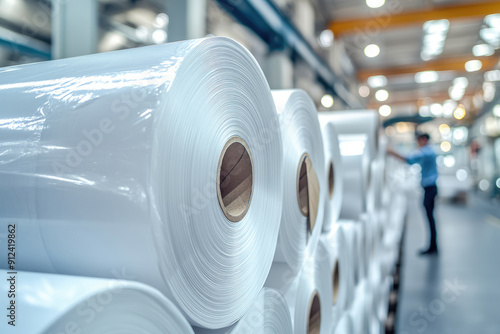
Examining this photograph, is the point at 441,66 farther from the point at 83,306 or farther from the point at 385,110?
the point at 83,306

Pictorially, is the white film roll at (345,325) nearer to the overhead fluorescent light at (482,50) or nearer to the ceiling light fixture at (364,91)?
the overhead fluorescent light at (482,50)

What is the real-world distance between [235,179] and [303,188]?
403 mm

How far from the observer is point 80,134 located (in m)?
0.58

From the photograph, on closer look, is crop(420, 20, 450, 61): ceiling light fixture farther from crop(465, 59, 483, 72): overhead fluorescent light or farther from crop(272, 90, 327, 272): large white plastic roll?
crop(272, 90, 327, 272): large white plastic roll

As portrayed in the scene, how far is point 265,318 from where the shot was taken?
2.85ft

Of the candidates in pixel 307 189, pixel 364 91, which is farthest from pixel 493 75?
pixel 307 189

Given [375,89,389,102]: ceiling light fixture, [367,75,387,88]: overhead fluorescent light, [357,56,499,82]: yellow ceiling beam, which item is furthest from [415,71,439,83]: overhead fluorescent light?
[357,56,499,82]: yellow ceiling beam

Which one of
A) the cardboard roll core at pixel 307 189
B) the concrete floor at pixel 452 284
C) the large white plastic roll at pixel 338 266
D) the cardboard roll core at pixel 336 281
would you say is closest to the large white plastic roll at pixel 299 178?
the cardboard roll core at pixel 307 189

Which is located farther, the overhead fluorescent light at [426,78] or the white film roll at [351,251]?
the overhead fluorescent light at [426,78]

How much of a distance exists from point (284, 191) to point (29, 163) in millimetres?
620

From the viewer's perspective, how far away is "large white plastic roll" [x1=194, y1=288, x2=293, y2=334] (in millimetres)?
767

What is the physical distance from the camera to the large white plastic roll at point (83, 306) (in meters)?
A: 0.41

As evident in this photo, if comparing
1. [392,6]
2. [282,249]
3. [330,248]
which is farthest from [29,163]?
[392,6]

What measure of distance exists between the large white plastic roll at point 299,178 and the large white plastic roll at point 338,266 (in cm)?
29
